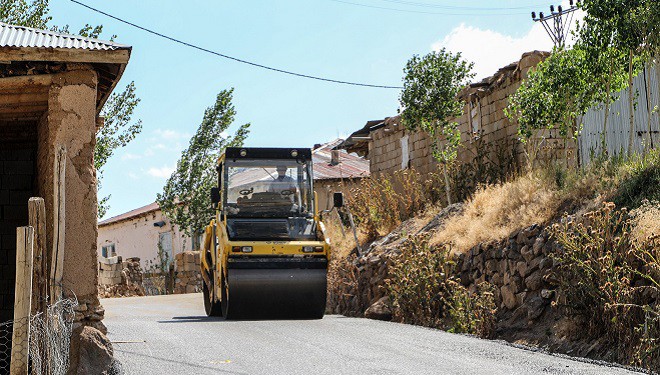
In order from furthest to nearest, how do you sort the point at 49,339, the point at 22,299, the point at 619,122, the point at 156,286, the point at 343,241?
the point at 156,286 → the point at 343,241 → the point at 619,122 → the point at 49,339 → the point at 22,299

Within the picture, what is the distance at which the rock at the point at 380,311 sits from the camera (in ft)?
60.0

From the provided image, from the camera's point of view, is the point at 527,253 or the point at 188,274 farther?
the point at 188,274

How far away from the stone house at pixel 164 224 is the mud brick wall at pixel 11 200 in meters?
Result: 22.4

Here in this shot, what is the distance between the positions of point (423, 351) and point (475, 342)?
1588 mm

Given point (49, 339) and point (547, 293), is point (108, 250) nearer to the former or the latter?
point (547, 293)

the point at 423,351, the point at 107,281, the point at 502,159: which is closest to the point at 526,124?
the point at 502,159

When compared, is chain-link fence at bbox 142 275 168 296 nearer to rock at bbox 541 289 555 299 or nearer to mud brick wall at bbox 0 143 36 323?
mud brick wall at bbox 0 143 36 323

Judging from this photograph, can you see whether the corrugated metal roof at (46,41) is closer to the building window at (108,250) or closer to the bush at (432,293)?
the bush at (432,293)

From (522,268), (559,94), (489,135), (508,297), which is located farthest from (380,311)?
(489,135)

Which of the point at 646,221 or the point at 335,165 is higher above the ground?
the point at 335,165

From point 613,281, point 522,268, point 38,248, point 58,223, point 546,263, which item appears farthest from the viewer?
point 522,268

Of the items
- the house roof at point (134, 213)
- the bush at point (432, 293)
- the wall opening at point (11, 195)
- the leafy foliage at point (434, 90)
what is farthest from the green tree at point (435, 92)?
the house roof at point (134, 213)

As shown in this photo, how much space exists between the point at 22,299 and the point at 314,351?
4.55 m

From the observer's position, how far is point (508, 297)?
15.2 meters
